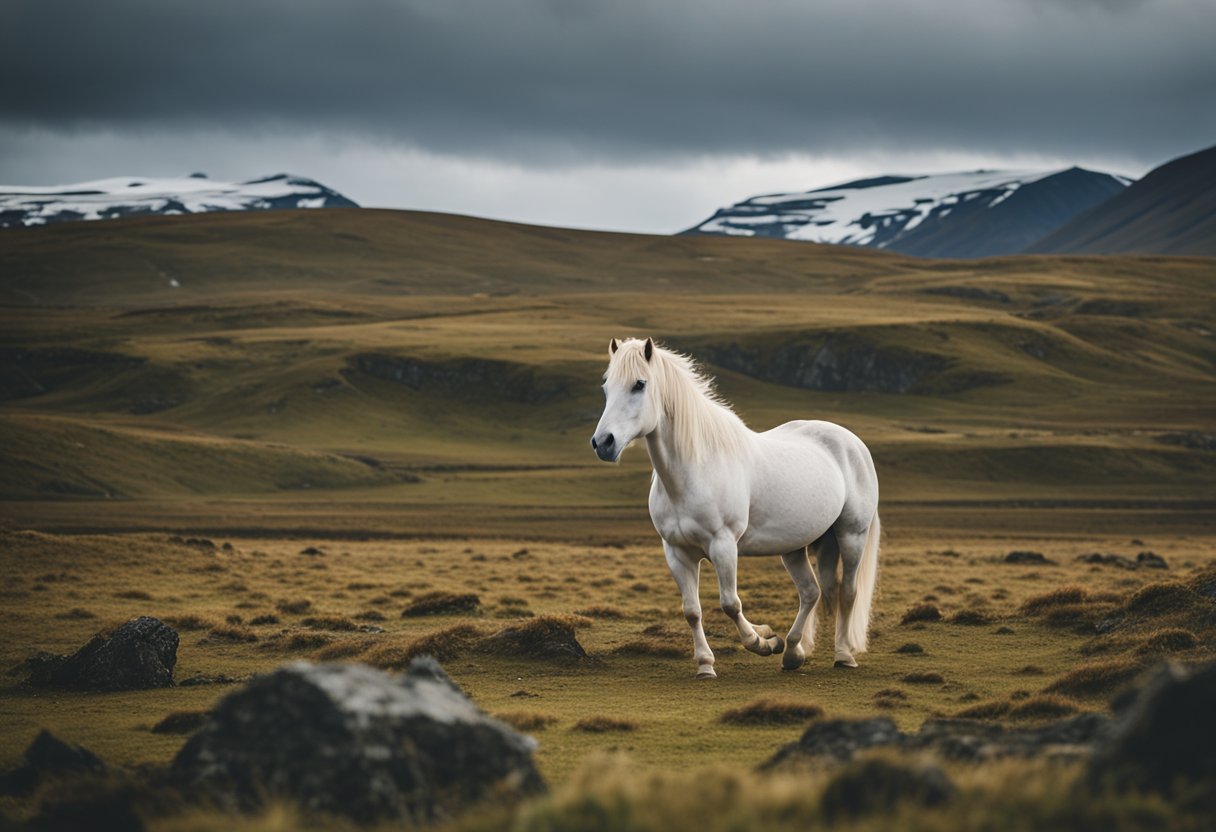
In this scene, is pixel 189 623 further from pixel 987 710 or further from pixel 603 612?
pixel 987 710

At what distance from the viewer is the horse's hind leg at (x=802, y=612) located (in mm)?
14750

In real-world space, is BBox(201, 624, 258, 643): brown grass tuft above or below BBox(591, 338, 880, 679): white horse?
below

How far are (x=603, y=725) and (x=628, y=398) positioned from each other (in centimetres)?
368

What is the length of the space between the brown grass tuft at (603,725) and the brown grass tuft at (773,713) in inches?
39.0

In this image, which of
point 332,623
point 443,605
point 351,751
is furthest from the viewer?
point 443,605

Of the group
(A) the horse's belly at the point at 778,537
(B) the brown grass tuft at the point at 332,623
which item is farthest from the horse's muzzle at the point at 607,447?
(B) the brown grass tuft at the point at 332,623

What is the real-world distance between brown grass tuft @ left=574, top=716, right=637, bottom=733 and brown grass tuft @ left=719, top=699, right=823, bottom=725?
0.99 metres

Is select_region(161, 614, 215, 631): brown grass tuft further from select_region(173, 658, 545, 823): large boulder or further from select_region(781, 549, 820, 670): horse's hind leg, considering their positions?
select_region(173, 658, 545, 823): large boulder

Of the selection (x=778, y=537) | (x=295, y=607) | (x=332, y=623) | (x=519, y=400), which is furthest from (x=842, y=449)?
(x=519, y=400)

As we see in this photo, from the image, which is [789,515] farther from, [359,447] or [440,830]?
[359,447]

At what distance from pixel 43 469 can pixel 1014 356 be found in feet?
414

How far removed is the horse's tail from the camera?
15.3m

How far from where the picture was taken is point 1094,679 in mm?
12422

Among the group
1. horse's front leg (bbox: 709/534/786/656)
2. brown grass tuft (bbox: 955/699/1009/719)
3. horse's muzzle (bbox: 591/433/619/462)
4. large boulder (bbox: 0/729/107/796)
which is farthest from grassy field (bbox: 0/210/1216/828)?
horse's muzzle (bbox: 591/433/619/462)
